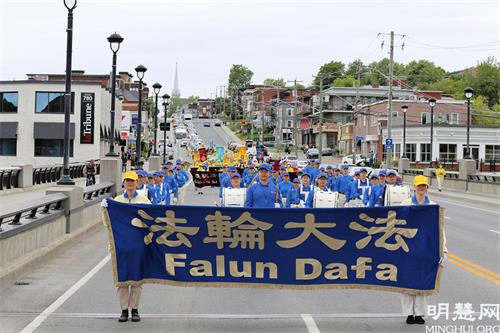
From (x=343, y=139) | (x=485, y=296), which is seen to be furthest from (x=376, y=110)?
(x=485, y=296)

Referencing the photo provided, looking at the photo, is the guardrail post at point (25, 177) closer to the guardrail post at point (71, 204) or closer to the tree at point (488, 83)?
the guardrail post at point (71, 204)

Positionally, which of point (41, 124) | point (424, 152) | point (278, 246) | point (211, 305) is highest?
point (41, 124)

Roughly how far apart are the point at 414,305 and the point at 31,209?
7085 millimetres

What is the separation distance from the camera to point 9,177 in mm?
33562

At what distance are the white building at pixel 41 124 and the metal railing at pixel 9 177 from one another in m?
27.5

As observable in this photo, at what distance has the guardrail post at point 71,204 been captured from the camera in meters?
15.5

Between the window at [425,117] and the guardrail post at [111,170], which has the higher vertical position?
the window at [425,117]

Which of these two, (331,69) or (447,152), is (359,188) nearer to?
(447,152)

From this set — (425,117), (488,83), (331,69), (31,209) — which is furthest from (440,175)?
(331,69)

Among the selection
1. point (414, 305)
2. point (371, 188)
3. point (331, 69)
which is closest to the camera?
point (414, 305)

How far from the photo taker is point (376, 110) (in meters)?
89.4

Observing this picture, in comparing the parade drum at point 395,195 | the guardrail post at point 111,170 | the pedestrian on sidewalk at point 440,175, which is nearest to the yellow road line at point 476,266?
the parade drum at point 395,195

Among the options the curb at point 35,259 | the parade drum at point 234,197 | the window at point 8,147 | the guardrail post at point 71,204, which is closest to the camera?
the curb at point 35,259

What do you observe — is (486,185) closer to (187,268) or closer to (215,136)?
(187,268)
